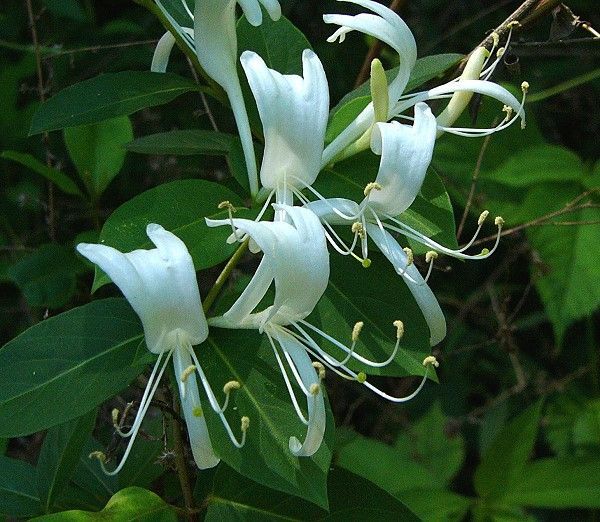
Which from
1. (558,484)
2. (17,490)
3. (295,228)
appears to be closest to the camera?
(295,228)

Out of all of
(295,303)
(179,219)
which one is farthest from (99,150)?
(295,303)

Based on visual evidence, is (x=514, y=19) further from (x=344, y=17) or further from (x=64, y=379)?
(x=64, y=379)

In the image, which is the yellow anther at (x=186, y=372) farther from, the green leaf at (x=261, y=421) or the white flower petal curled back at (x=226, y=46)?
the white flower petal curled back at (x=226, y=46)

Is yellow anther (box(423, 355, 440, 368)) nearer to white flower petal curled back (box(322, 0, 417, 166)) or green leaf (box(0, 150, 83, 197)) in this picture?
white flower petal curled back (box(322, 0, 417, 166))

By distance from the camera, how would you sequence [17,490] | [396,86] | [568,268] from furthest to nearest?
[568,268] → [17,490] → [396,86]

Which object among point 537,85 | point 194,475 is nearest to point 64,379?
point 194,475

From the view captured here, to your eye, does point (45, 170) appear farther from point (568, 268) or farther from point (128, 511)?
point (568, 268)

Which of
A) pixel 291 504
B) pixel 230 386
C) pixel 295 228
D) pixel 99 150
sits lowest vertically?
pixel 291 504

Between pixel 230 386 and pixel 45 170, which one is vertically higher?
pixel 45 170
